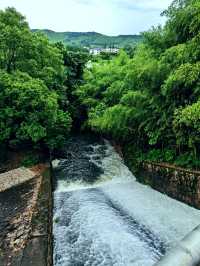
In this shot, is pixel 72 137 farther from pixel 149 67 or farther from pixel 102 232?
pixel 102 232

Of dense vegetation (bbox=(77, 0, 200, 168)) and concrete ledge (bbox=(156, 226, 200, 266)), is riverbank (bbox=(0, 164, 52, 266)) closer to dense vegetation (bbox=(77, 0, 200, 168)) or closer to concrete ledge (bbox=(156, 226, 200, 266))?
dense vegetation (bbox=(77, 0, 200, 168))

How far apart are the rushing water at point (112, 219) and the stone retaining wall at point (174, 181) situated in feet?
0.96

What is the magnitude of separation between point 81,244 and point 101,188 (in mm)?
4527

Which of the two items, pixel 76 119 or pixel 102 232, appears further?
pixel 76 119

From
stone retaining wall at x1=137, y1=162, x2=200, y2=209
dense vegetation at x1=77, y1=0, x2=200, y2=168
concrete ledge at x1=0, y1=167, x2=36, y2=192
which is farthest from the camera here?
concrete ledge at x1=0, y1=167, x2=36, y2=192

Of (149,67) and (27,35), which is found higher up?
(27,35)

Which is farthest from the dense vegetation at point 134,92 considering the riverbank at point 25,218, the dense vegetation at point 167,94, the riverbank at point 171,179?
the riverbank at point 25,218

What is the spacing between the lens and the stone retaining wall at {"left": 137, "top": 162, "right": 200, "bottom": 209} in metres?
11.1

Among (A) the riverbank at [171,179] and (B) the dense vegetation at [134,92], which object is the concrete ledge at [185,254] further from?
(A) the riverbank at [171,179]

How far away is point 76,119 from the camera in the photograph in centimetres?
2570

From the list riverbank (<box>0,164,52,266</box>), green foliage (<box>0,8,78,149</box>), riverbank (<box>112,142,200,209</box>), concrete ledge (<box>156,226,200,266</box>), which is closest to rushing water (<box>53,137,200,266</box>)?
riverbank (<box>112,142,200,209</box>)

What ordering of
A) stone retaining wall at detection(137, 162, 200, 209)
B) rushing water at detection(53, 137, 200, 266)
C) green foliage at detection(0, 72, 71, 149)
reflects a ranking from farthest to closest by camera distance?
green foliage at detection(0, 72, 71, 149) → stone retaining wall at detection(137, 162, 200, 209) → rushing water at detection(53, 137, 200, 266)

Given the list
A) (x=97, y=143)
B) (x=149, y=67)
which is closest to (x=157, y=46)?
(x=149, y=67)

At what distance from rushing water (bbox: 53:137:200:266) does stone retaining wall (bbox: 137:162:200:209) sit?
0.29 meters
